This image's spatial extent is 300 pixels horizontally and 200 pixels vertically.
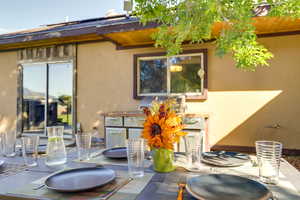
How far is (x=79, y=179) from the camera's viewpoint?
3.09 ft

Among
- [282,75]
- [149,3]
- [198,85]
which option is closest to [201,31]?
[149,3]

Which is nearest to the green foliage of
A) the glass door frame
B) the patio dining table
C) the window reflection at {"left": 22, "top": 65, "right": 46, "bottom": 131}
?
the patio dining table

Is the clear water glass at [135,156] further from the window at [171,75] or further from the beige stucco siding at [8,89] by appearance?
the beige stucco siding at [8,89]

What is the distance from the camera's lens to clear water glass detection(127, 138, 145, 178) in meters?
0.97

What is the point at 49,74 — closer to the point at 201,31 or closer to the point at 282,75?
the point at 201,31

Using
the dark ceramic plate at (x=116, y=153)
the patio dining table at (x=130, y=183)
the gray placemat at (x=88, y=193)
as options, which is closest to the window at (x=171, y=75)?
the dark ceramic plate at (x=116, y=153)

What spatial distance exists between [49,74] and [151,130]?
4242 mm

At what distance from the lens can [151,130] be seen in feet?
3.29

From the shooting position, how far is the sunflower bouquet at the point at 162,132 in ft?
3.22

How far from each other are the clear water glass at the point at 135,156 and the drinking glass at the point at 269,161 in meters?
0.58

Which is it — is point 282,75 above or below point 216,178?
above

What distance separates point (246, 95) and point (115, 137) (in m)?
2.40

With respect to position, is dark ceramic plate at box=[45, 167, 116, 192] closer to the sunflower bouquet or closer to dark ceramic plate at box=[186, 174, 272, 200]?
the sunflower bouquet

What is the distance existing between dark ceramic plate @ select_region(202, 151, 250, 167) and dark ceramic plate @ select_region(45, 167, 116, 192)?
2.00 feet
